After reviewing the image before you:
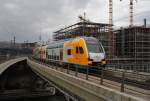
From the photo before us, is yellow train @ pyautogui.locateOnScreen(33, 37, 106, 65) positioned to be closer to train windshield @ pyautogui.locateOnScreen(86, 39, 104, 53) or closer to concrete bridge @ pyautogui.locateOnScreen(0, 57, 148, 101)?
train windshield @ pyautogui.locateOnScreen(86, 39, 104, 53)

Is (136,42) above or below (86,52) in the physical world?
above

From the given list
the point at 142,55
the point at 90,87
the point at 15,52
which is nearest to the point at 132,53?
the point at 142,55

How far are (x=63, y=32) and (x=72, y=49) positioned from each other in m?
103

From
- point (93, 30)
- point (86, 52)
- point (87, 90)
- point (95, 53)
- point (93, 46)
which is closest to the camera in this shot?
point (87, 90)

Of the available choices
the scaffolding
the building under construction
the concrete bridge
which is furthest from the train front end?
the building under construction

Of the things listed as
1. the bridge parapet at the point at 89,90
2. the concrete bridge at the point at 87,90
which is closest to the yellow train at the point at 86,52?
the concrete bridge at the point at 87,90

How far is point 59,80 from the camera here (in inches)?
939

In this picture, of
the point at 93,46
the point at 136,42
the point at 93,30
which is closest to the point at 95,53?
the point at 93,46

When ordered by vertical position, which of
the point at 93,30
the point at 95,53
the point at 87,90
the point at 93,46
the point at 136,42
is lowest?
the point at 87,90

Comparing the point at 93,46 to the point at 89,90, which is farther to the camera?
the point at 93,46

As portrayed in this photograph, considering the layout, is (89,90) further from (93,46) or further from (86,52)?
(93,46)

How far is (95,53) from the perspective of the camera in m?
25.3

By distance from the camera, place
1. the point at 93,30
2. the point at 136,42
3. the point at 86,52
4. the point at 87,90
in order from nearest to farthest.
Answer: the point at 87,90
the point at 86,52
the point at 136,42
the point at 93,30

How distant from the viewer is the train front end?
24766mm
